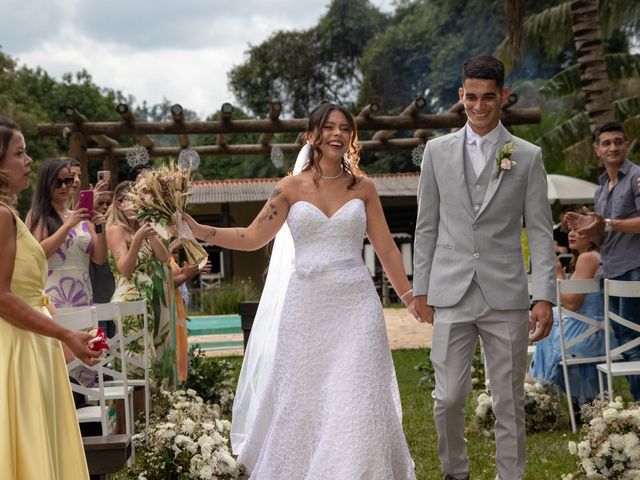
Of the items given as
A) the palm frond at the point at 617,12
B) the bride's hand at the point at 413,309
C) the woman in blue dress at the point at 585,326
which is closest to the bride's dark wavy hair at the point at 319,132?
the bride's hand at the point at 413,309

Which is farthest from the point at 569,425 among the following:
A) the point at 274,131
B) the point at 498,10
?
the point at 498,10

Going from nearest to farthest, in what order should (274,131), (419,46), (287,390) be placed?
(287,390)
(274,131)
(419,46)

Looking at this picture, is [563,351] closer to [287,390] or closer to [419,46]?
[287,390]

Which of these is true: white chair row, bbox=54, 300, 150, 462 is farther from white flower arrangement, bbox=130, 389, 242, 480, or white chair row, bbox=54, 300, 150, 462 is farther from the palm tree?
the palm tree

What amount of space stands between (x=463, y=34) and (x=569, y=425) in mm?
39656

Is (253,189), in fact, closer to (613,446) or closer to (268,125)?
(268,125)

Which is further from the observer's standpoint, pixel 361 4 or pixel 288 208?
pixel 361 4

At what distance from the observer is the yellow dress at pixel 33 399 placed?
393cm

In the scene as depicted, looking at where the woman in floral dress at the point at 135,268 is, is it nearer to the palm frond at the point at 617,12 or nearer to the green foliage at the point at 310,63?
the palm frond at the point at 617,12

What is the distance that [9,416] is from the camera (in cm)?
394

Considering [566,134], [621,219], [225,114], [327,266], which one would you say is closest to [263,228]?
[327,266]

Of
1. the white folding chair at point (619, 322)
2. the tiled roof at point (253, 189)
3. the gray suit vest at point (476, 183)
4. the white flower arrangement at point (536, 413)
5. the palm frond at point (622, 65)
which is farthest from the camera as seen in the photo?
the tiled roof at point (253, 189)

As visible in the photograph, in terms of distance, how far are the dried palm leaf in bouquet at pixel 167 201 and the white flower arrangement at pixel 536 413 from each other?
10.3 ft

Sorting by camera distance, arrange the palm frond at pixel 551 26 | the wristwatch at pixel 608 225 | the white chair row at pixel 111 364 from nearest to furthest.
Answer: the white chair row at pixel 111 364
the wristwatch at pixel 608 225
the palm frond at pixel 551 26
